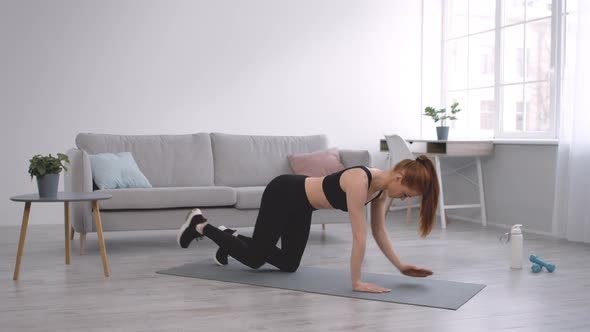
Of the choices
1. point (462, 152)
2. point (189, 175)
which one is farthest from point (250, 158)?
point (462, 152)

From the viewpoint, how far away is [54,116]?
5.82 meters

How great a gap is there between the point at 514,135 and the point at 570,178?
1.06m

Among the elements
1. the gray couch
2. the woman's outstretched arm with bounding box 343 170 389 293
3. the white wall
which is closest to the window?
the white wall

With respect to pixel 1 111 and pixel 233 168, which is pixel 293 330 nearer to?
pixel 233 168

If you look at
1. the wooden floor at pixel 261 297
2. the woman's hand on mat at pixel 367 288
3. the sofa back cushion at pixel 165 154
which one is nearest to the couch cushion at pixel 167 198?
the wooden floor at pixel 261 297

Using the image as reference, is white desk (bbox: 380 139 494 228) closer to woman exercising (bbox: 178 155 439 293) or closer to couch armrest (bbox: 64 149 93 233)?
woman exercising (bbox: 178 155 439 293)

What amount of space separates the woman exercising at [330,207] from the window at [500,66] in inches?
108

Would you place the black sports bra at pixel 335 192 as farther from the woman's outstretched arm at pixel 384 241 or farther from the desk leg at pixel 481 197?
the desk leg at pixel 481 197

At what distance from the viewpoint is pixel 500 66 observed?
236 inches

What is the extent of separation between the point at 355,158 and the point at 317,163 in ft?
1.00

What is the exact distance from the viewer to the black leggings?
136 inches

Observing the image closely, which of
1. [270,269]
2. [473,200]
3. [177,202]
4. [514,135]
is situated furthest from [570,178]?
[177,202]

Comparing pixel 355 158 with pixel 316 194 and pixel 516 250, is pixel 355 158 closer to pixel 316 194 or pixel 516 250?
pixel 516 250

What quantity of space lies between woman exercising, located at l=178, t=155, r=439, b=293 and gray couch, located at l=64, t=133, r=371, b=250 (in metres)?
0.85
